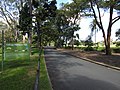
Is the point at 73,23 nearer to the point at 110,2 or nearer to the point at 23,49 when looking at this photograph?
the point at 110,2

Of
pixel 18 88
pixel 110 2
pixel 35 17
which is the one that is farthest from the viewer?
pixel 35 17

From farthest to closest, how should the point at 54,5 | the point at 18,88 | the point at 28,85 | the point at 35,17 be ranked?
the point at 54,5
the point at 35,17
the point at 28,85
the point at 18,88

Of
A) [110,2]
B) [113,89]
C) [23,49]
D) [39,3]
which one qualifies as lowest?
[113,89]

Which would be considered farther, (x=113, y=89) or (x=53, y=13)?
(x=53, y=13)

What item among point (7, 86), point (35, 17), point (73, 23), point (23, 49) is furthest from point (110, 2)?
point (73, 23)

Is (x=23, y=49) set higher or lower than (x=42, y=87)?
higher

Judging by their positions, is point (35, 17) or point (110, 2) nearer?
point (110, 2)

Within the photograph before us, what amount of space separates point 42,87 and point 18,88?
0.93 metres

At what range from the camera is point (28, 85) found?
9.85 m

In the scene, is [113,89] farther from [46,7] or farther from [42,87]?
[46,7]

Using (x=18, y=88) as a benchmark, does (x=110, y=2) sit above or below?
above

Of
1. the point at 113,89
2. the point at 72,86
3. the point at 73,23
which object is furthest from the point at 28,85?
the point at 73,23

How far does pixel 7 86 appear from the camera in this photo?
9570mm

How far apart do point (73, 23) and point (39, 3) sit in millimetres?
18670
